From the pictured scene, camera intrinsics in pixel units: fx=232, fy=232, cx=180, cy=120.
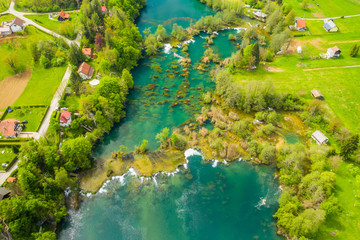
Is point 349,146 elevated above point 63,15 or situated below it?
below

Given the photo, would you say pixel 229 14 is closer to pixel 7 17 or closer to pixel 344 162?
pixel 344 162

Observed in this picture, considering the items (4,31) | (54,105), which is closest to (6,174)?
(54,105)

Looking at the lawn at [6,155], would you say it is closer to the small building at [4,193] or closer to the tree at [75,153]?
the small building at [4,193]

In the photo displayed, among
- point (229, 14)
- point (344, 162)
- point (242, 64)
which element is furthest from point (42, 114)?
point (229, 14)

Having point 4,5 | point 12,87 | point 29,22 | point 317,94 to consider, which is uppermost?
point 4,5

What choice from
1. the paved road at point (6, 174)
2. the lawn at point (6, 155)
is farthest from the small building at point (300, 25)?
the paved road at point (6, 174)

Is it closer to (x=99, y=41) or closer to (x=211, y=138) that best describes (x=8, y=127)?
(x=99, y=41)

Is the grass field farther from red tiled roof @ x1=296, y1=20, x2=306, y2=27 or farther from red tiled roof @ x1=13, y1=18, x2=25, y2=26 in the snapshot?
red tiled roof @ x1=13, y1=18, x2=25, y2=26
